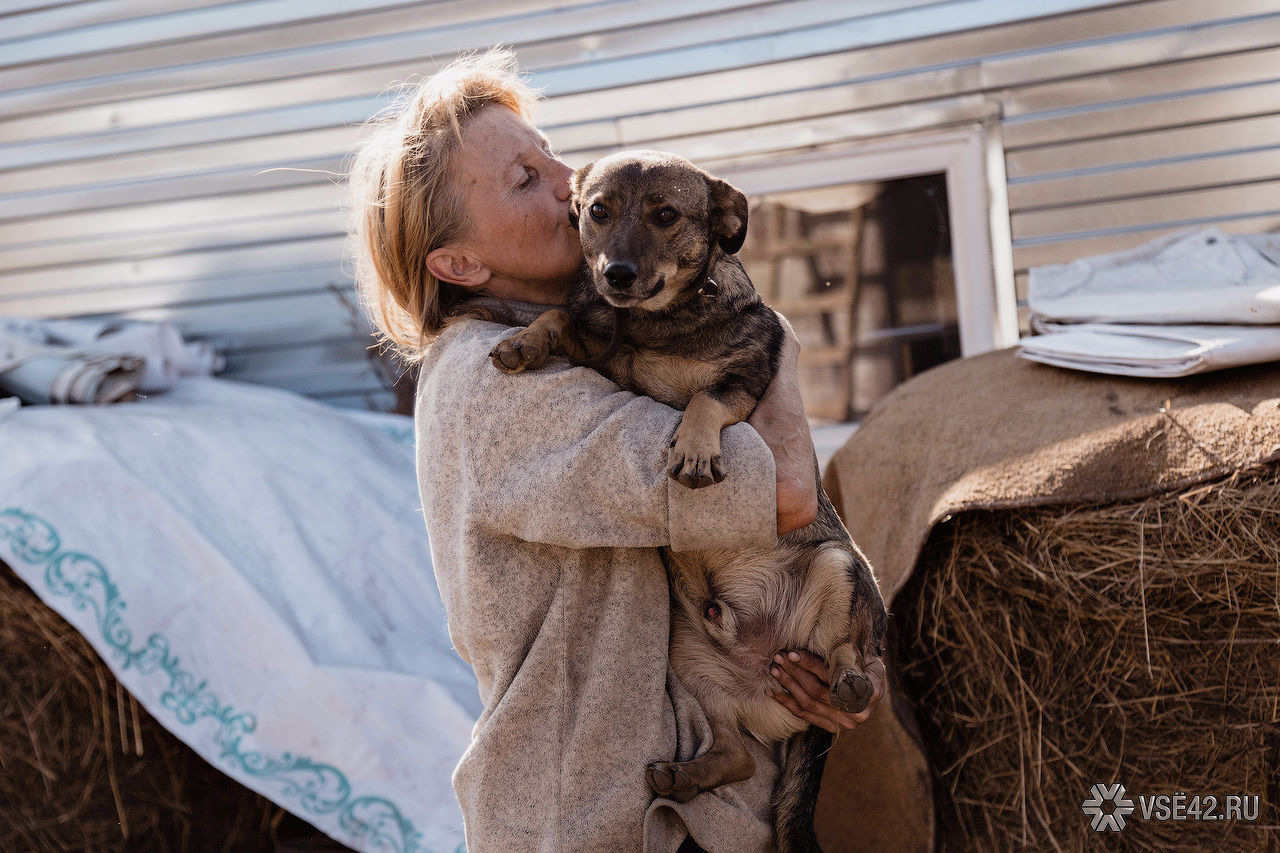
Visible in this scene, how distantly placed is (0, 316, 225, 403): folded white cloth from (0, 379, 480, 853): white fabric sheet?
0.47 meters

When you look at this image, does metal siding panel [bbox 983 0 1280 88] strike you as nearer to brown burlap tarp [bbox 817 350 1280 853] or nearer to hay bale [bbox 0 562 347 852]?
brown burlap tarp [bbox 817 350 1280 853]

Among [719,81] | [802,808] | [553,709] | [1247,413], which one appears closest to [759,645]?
[802,808]

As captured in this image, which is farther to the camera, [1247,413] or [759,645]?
[1247,413]

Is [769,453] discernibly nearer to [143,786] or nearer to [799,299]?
[143,786]

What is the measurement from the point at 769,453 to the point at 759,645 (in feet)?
1.83

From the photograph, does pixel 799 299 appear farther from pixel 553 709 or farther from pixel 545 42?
pixel 553 709

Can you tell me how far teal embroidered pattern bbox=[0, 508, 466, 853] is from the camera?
3.37 metres

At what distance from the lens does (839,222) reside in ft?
16.3

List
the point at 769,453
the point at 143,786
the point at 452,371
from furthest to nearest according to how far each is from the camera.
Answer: the point at 143,786 → the point at 452,371 → the point at 769,453

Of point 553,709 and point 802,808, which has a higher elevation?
point 553,709

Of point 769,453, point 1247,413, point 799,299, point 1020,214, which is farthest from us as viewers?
point 799,299

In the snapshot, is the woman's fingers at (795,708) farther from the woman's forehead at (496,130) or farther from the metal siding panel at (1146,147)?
the metal siding panel at (1146,147)

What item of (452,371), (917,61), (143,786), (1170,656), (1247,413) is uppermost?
(917,61)

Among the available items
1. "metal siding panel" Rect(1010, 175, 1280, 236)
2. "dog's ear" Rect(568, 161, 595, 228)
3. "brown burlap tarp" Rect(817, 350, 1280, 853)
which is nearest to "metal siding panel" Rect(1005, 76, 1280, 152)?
"metal siding panel" Rect(1010, 175, 1280, 236)
